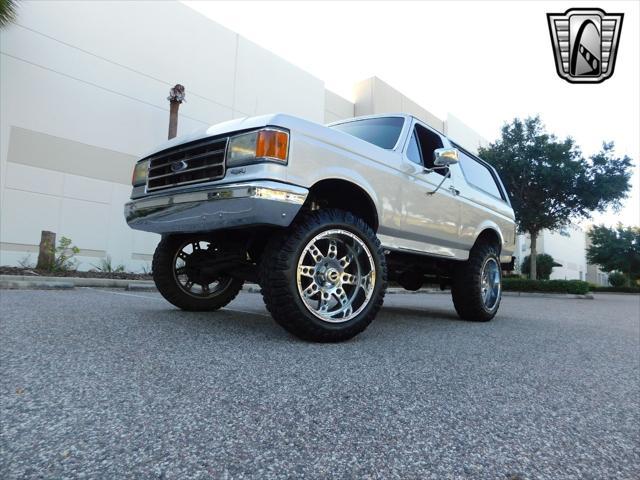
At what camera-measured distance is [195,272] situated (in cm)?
398

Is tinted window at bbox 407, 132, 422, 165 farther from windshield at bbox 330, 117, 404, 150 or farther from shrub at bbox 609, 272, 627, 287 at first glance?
shrub at bbox 609, 272, 627, 287

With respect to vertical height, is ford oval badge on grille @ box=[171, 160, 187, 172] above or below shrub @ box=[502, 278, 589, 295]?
above

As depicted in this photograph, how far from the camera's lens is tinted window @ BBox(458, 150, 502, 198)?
16.5ft

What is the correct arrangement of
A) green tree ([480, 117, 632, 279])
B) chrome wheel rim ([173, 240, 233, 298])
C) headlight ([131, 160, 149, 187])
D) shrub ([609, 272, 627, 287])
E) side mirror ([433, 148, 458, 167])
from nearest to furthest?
1. headlight ([131, 160, 149, 187])
2. side mirror ([433, 148, 458, 167])
3. chrome wheel rim ([173, 240, 233, 298])
4. green tree ([480, 117, 632, 279])
5. shrub ([609, 272, 627, 287])

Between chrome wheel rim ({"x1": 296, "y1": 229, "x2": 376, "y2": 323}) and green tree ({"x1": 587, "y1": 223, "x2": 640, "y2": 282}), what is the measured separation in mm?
47167

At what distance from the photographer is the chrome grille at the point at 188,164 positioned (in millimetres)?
2912

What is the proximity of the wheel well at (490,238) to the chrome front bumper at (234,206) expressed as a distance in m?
3.19

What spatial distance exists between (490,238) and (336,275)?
312 centimetres

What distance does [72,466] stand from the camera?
3.44 feet

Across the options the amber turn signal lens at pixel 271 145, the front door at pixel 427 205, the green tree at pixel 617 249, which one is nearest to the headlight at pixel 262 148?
the amber turn signal lens at pixel 271 145

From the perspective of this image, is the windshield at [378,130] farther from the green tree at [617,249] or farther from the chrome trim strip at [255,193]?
the green tree at [617,249]

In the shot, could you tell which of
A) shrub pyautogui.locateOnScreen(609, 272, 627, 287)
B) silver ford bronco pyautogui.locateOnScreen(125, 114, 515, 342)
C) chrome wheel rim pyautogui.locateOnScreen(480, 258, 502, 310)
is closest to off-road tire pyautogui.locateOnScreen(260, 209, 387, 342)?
silver ford bronco pyautogui.locateOnScreen(125, 114, 515, 342)

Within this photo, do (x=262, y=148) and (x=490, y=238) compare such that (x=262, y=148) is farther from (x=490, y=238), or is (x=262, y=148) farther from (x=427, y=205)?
(x=490, y=238)

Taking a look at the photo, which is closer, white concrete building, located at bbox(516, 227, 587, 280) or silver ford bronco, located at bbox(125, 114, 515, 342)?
silver ford bronco, located at bbox(125, 114, 515, 342)
